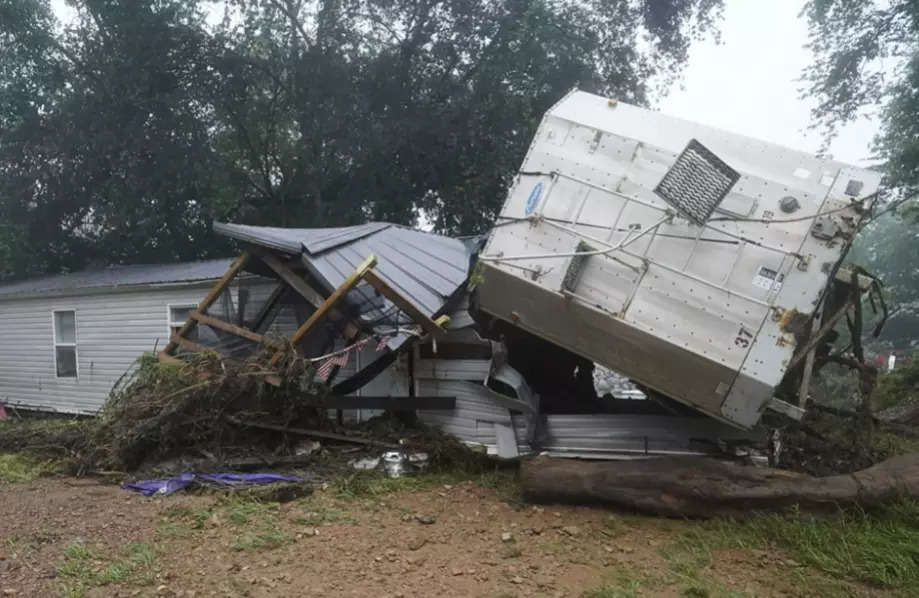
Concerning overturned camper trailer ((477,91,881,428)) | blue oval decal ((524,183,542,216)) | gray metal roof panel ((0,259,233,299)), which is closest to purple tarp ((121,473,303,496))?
overturned camper trailer ((477,91,881,428))

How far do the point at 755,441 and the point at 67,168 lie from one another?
16.7 metres

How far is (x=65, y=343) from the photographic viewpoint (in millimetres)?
10555

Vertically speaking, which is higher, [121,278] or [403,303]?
[403,303]

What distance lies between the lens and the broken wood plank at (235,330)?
6066mm

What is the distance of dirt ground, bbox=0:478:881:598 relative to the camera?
11.7 feet

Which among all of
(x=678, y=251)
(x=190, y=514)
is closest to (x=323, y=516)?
(x=190, y=514)

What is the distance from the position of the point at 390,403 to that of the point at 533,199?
107 inches

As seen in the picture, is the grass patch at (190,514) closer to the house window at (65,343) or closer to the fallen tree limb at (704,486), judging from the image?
the fallen tree limb at (704,486)

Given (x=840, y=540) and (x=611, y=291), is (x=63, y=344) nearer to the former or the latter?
(x=611, y=291)

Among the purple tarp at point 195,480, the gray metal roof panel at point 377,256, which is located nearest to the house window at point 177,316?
the gray metal roof panel at point 377,256

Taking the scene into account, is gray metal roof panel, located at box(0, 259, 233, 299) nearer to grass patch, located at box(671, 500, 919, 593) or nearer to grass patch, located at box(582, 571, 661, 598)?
grass patch, located at box(582, 571, 661, 598)

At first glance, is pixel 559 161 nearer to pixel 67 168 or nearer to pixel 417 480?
pixel 417 480

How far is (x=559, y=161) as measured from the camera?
5.23 m

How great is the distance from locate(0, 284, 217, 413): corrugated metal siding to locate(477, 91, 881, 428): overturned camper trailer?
5.79 metres
